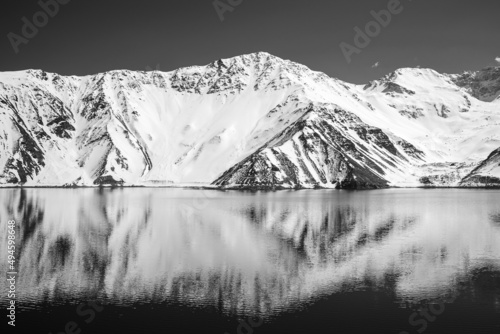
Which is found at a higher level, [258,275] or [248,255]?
[248,255]

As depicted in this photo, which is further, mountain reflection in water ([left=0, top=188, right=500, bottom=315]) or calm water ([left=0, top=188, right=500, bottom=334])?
mountain reflection in water ([left=0, top=188, right=500, bottom=315])

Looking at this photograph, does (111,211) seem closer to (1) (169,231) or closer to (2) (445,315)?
(1) (169,231)

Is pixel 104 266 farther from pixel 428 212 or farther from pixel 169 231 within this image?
pixel 428 212

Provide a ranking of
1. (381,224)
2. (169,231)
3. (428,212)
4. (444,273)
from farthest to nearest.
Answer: (428,212) → (381,224) → (169,231) → (444,273)

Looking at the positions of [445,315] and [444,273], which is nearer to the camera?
[445,315]

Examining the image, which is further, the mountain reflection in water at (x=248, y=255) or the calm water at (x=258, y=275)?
the mountain reflection in water at (x=248, y=255)

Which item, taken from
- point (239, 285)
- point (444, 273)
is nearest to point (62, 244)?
point (239, 285)

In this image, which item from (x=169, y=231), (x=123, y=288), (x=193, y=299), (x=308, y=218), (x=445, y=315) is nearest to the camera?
(x=445, y=315)

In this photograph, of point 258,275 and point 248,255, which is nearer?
point 258,275
